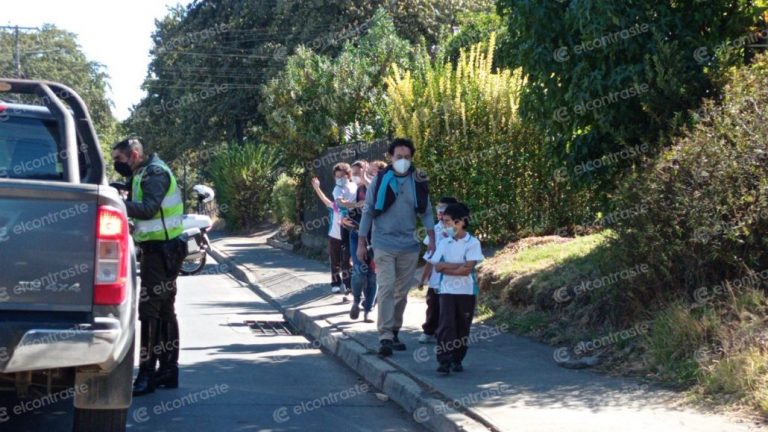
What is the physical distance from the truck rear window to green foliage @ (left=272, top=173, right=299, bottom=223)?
20.9m

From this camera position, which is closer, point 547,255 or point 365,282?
point 365,282

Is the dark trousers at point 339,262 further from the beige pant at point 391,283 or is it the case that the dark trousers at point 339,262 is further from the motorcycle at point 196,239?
the motorcycle at point 196,239

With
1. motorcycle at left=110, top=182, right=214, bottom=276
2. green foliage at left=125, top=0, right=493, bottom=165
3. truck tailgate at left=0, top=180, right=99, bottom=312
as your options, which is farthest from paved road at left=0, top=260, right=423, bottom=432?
green foliage at left=125, top=0, right=493, bottom=165

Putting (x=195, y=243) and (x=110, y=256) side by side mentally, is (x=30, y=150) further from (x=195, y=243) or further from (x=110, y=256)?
(x=195, y=243)

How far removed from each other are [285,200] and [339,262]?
588 inches

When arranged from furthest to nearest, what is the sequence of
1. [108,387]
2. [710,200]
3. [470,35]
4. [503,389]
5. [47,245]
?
[470,35] < [710,200] < [503,389] < [108,387] < [47,245]

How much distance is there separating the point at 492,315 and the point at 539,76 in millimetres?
2689

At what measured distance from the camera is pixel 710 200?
26.4ft

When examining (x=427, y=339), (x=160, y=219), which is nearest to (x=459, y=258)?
(x=427, y=339)

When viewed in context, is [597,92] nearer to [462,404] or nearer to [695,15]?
[695,15]

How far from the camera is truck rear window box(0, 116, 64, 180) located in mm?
6227

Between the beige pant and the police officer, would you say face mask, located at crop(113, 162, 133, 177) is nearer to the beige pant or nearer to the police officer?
the police officer

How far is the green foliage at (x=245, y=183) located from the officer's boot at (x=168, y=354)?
26.8m

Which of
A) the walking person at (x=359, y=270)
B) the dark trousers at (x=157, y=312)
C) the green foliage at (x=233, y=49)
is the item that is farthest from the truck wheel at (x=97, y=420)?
the green foliage at (x=233, y=49)
